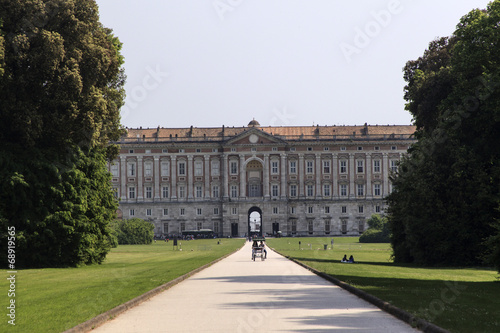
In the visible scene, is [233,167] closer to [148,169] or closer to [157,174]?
[157,174]

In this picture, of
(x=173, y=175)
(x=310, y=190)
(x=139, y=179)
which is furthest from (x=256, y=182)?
(x=139, y=179)

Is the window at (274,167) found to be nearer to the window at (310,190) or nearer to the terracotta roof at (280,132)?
the terracotta roof at (280,132)

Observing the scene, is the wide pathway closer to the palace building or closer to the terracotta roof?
the palace building

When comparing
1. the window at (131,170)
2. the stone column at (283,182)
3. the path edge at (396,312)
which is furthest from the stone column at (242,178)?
the path edge at (396,312)

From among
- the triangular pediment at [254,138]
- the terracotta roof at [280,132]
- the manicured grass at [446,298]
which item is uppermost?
the terracotta roof at [280,132]

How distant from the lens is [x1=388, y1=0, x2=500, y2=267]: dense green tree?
3131 centimetres

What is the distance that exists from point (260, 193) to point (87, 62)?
3701 inches

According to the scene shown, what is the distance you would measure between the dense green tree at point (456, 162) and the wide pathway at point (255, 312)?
1304cm

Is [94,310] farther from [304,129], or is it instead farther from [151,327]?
[304,129]

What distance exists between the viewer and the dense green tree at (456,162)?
3131 cm

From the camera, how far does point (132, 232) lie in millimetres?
92562

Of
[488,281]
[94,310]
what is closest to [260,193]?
[488,281]

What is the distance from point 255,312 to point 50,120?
21.6m

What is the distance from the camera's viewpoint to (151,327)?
12484 mm
